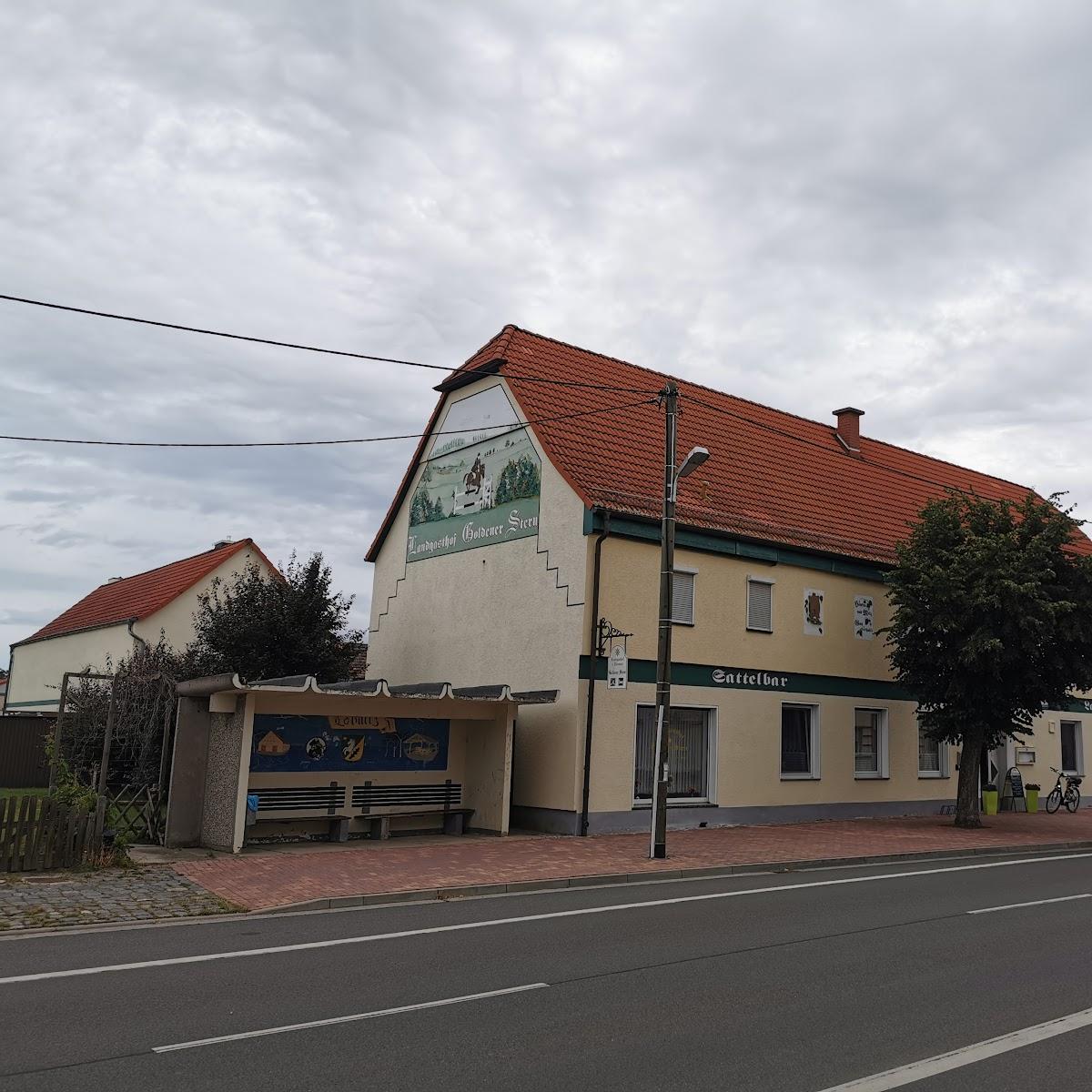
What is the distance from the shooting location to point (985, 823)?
24047 millimetres

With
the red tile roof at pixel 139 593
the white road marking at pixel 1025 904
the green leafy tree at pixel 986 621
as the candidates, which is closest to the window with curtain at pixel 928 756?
the green leafy tree at pixel 986 621

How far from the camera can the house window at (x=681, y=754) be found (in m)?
20.8

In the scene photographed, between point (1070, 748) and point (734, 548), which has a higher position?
point (734, 548)

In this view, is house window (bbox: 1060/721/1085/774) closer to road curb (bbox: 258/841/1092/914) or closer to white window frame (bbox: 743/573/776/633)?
road curb (bbox: 258/841/1092/914)

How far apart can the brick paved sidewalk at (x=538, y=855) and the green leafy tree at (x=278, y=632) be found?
8549 millimetres

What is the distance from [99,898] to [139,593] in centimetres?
3146

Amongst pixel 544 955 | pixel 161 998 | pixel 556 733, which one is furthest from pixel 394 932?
pixel 556 733

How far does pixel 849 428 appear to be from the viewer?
3189 centimetres

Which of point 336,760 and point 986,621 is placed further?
point 986,621

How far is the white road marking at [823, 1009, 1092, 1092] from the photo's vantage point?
5.68 m

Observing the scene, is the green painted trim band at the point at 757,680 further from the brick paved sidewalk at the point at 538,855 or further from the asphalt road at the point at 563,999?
the asphalt road at the point at 563,999

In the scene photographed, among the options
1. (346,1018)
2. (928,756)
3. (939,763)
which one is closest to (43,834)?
(346,1018)

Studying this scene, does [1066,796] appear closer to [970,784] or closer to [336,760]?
[970,784]

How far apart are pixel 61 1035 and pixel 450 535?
717 inches
